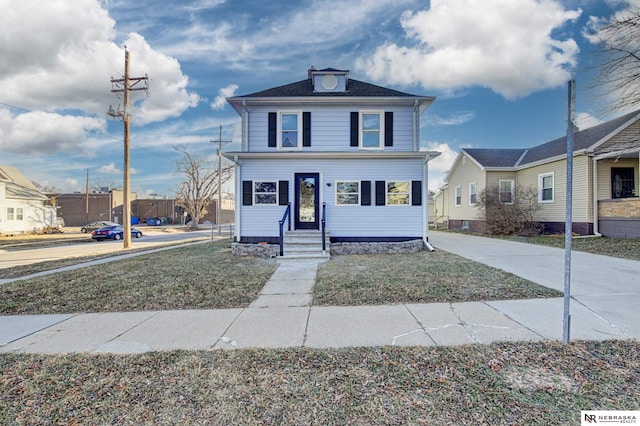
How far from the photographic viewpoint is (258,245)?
35.7ft

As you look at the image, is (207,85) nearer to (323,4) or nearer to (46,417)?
(323,4)

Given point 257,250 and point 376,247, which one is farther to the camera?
point 376,247

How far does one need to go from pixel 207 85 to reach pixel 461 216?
61.3 feet

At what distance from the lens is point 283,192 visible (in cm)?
1130

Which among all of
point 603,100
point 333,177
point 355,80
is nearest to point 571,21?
point 603,100

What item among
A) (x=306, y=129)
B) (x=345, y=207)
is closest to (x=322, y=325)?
(x=345, y=207)

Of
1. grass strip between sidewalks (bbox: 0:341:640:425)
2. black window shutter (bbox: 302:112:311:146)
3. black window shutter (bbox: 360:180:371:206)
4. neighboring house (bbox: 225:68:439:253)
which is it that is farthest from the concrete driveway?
black window shutter (bbox: 302:112:311:146)

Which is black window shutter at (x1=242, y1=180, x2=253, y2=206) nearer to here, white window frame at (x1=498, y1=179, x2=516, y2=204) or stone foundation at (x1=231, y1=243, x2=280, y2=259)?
stone foundation at (x1=231, y1=243, x2=280, y2=259)

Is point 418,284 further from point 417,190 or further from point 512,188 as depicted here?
point 512,188

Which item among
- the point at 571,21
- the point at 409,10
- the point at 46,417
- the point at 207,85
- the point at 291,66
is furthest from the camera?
the point at 207,85

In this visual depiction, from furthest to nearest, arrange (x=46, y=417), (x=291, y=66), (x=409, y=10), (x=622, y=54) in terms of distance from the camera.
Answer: (x=291, y=66)
(x=409, y=10)
(x=622, y=54)
(x=46, y=417)

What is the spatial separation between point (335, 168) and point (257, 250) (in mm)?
4209

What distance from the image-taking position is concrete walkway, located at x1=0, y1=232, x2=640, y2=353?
3662mm

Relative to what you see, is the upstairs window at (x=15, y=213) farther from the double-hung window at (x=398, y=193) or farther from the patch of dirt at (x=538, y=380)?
the patch of dirt at (x=538, y=380)
